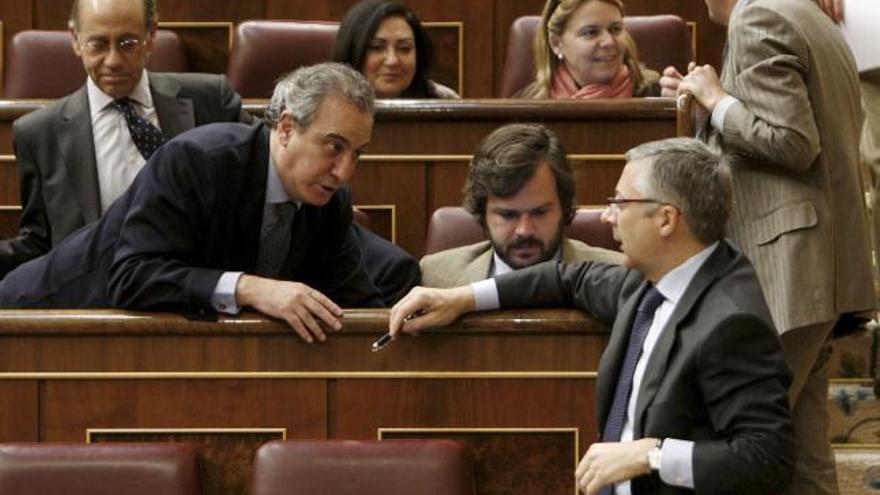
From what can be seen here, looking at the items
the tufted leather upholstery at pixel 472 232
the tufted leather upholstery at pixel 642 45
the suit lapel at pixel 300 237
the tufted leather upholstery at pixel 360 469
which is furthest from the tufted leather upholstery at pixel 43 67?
the tufted leather upholstery at pixel 360 469

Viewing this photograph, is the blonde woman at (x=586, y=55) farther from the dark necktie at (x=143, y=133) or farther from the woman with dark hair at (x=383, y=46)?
the dark necktie at (x=143, y=133)

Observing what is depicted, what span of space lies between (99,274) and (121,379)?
123 mm

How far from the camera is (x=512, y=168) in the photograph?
60.1 inches

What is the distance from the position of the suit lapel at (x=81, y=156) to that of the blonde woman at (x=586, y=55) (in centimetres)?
53

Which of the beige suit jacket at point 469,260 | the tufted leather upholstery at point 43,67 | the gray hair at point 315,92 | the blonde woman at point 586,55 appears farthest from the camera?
the tufted leather upholstery at point 43,67

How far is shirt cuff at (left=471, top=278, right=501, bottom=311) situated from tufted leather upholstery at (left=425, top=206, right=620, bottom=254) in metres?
0.34

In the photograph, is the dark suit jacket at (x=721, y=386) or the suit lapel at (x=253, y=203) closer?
the dark suit jacket at (x=721, y=386)

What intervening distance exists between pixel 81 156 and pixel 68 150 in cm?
2

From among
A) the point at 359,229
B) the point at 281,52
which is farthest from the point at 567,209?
the point at 281,52

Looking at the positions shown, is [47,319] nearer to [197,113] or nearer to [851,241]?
[197,113]

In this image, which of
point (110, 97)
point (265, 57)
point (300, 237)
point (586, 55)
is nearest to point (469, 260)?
point (300, 237)

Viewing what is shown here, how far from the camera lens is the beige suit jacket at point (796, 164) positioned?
1.36 meters

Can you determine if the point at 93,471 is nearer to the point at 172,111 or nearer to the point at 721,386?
the point at 721,386

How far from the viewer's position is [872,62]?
176 centimetres
